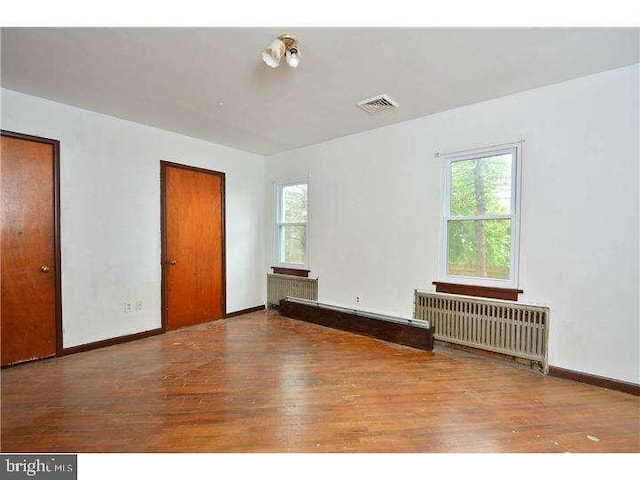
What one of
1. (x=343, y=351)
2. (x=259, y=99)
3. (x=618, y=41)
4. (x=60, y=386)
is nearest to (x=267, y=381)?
(x=343, y=351)

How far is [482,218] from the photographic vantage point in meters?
2.93

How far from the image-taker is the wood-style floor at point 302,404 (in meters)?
1.68

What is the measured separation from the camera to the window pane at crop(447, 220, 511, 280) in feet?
9.30

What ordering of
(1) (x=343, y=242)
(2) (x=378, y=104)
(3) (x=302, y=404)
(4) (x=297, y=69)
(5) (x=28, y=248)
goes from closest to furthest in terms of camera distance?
(3) (x=302, y=404) → (4) (x=297, y=69) → (5) (x=28, y=248) → (2) (x=378, y=104) → (1) (x=343, y=242)

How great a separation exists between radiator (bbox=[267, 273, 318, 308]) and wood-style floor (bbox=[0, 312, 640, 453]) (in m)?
1.29

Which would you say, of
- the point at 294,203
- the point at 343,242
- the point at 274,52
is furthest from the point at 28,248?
the point at 343,242

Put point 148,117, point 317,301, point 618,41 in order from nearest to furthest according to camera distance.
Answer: point 618,41 < point 148,117 < point 317,301

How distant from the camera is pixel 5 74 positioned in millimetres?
2342

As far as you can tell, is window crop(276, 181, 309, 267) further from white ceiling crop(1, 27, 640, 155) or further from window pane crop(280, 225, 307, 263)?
white ceiling crop(1, 27, 640, 155)

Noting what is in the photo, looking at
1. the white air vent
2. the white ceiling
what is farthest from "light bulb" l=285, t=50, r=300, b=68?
the white air vent

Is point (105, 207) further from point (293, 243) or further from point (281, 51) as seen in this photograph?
point (281, 51)

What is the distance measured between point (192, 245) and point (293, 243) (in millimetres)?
1490
